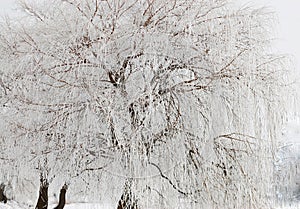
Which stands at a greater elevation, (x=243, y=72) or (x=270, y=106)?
(x=243, y=72)

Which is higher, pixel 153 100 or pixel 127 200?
pixel 153 100

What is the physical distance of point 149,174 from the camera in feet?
7.47

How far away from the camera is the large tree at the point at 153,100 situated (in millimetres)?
2264

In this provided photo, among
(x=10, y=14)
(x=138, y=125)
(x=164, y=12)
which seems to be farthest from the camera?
(x=10, y=14)

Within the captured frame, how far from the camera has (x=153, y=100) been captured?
2254 mm

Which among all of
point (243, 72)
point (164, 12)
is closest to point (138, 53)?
point (164, 12)

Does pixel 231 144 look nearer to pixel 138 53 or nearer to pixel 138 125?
pixel 138 125

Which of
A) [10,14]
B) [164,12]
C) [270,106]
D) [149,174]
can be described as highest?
[10,14]

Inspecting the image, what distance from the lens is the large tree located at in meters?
2.26

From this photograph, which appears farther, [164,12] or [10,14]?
[10,14]

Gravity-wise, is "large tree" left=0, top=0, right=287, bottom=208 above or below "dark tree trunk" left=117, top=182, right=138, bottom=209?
above

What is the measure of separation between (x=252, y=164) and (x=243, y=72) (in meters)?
0.55

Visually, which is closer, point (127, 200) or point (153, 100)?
point (153, 100)

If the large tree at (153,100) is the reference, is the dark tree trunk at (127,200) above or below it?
below
